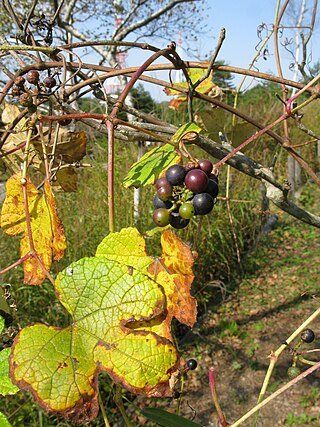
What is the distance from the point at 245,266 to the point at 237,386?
131 cm

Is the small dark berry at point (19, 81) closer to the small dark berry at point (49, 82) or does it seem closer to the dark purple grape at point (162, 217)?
the small dark berry at point (49, 82)

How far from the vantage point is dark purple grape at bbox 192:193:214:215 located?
429mm

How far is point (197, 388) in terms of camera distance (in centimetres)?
234

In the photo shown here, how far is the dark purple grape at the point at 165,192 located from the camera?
0.45 metres

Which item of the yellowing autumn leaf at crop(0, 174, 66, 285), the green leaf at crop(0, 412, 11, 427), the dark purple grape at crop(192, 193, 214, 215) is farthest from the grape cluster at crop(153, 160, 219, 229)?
the green leaf at crop(0, 412, 11, 427)

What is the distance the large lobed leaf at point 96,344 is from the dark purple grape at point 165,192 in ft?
0.21

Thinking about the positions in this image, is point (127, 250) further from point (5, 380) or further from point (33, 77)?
point (33, 77)

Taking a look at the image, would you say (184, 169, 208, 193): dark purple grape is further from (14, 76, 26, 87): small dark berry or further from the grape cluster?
(14, 76, 26, 87): small dark berry

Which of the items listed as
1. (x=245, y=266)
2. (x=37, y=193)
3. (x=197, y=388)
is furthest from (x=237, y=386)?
(x=37, y=193)

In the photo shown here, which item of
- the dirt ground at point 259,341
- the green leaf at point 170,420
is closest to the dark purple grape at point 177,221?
the green leaf at point 170,420

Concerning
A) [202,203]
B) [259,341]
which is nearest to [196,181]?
[202,203]

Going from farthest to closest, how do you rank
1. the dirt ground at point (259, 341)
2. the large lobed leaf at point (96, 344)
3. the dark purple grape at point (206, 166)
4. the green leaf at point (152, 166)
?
the dirt ground at point (259, 341) → the green leaf at point (152, 166) → the dark purple grape at point (206, 166) → the large lobed leaf at point (96, 344)

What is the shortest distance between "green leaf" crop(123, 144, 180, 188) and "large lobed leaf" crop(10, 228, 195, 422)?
162mm

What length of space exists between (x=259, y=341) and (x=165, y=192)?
241cm
